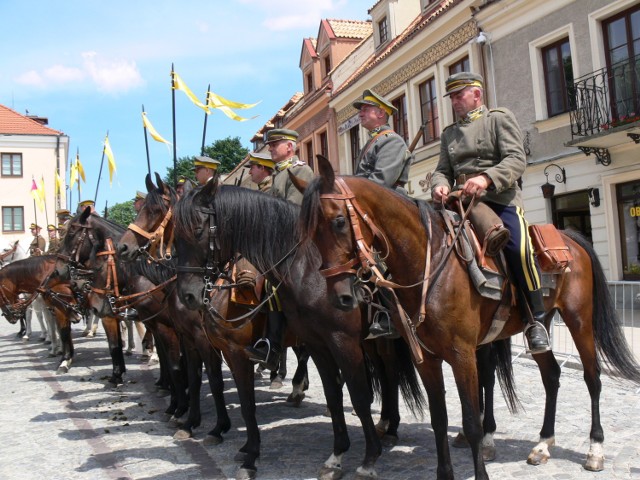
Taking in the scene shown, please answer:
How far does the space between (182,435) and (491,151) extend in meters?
3.90

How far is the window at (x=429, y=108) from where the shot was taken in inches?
698

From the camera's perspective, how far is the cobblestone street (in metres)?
4.55

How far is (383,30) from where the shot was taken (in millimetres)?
21609

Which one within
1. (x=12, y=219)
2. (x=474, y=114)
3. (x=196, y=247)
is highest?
(x=12, y=219)

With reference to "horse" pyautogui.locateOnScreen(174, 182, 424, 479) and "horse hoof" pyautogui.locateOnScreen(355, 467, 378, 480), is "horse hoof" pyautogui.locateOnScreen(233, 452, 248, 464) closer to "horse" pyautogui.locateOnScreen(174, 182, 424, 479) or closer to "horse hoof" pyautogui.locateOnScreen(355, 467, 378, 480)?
"horse" pyautogui.locateOnScreen(174, 182, 424, 479)

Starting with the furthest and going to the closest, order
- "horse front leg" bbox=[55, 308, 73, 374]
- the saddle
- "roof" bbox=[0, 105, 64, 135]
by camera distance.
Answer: "roof" bbox=[0, 105, 64, 135]
"horse front leg" bbox=[55, 308, 73, 374]
the saddle

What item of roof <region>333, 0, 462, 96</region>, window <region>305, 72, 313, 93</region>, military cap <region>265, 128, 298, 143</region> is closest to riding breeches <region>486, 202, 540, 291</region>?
military cap <region>265, 128, 298, 143</region>

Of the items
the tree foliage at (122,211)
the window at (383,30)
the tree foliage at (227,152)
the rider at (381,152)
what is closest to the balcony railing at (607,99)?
the rider at (381,152)

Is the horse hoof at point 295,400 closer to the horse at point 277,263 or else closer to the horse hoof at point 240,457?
the horse hoof at point 240,457

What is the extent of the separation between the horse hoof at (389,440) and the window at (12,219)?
4038 cm

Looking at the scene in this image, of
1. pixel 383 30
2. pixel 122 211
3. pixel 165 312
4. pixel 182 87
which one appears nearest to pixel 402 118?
pixel 383 30

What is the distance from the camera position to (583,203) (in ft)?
42.8

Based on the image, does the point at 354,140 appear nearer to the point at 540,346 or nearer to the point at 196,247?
the point at 196,247

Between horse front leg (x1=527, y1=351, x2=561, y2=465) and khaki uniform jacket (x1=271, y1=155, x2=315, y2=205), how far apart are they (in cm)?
254
